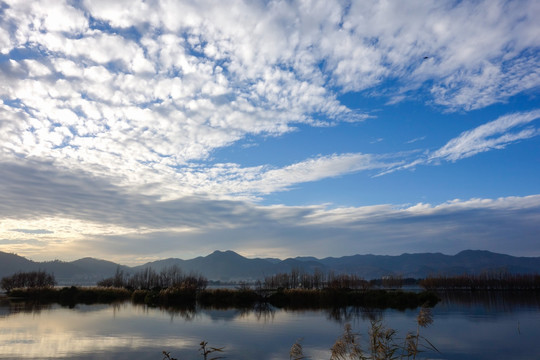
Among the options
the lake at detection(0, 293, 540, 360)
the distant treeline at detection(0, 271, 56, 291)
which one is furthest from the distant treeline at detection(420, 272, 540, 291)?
the distant treeline at detection(0, 271, 56, 291)

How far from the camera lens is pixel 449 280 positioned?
83.1m

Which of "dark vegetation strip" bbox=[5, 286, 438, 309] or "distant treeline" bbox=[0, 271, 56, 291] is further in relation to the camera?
"distant treeline" bbox=[0, 271, 56, 291]

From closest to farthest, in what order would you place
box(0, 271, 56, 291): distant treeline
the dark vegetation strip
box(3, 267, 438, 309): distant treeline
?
the dark vegetation strip < box(3, 267, 438, 309): distant treeline < box(0, 271, 56, 291): distant treeline

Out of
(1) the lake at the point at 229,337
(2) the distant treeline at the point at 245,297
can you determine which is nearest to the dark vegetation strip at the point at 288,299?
(2) the distant treeline at the point at 245,297

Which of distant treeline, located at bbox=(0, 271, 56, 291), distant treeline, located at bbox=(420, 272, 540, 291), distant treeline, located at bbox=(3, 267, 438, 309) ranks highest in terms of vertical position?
distant treeline, located at bbox=(0, 271, 56, 291)

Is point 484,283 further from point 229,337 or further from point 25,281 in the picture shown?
point 25,281

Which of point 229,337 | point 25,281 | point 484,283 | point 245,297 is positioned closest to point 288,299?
point 245,297

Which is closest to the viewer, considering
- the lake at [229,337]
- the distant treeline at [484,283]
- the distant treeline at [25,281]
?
the lake at [229,337]

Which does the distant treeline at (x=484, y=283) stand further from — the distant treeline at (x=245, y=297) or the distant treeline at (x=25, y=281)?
the distant treeline at (x=25, y=281)

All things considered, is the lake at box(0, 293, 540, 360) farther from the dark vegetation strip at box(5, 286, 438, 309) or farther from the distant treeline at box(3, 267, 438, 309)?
the distant treeline at box(3, 267, 438, 309)

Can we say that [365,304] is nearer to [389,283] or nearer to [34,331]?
[34,331]

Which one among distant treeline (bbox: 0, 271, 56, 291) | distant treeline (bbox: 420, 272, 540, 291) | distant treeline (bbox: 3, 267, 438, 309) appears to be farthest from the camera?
distant treeline (bbox: 420, 272, 540, 291)

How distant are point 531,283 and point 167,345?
8387cm

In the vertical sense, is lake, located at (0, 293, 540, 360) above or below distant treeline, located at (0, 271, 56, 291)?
below
